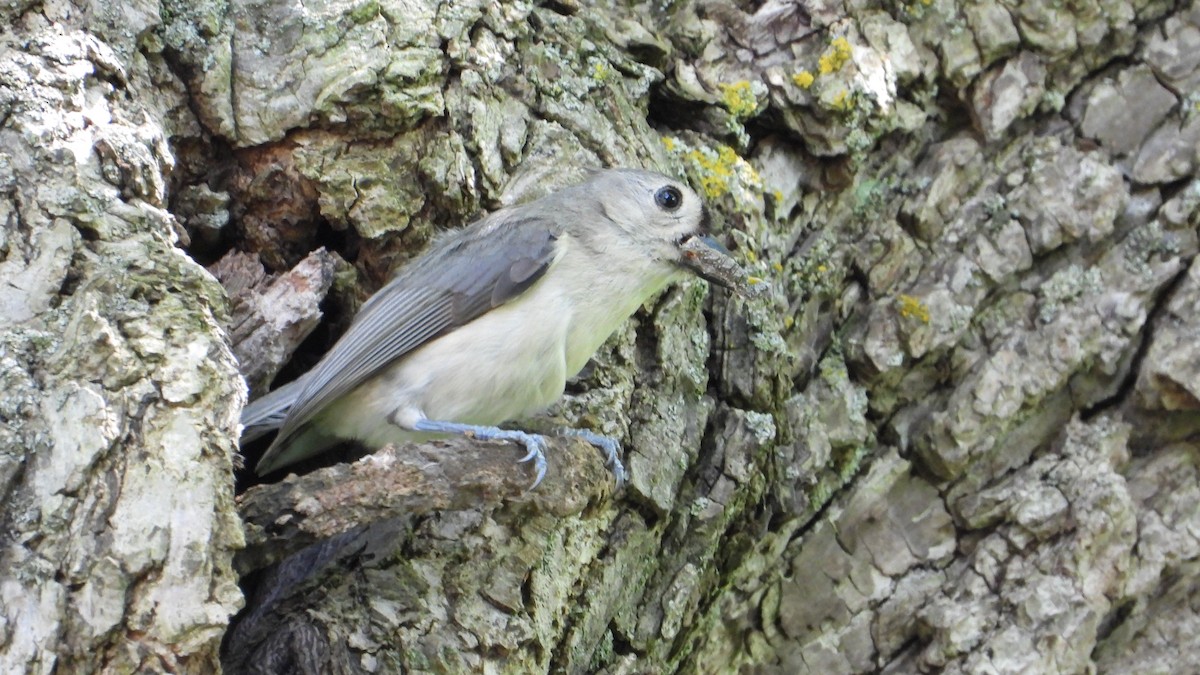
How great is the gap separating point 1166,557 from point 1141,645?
0.89 feet

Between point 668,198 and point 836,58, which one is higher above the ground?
point 836,58

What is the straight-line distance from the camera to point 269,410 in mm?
3314

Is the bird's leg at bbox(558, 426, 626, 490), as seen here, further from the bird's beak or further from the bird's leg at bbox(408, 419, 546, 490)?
the bird's beak

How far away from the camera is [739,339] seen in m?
3.51

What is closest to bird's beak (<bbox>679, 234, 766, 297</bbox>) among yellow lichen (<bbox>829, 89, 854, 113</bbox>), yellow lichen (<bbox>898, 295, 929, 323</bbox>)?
yellow lichen (<bbox>898, 295, 929, 323</bbox>)

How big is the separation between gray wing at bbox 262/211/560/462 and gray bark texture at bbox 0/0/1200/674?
5.5 inches

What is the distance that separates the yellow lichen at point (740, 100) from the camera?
3.73 metres

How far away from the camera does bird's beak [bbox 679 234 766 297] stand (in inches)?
133

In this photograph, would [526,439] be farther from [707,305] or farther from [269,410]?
[707,305]

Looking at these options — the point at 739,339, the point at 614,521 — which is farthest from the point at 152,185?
the point at 739,339

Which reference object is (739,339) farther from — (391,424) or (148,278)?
(148,278)

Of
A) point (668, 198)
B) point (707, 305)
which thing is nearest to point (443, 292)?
point (668, 198)

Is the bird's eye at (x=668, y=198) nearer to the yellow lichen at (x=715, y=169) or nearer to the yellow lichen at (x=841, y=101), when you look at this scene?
the yellow lichen at (x=715, y=169)

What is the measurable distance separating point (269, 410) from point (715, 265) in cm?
128
